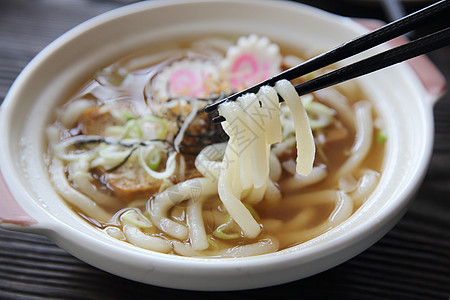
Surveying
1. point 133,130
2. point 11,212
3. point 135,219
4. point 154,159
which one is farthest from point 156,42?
point 11,212

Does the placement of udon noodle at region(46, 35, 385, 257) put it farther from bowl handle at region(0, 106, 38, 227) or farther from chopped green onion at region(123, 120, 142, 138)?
bowl handle at region(0, 106, 38, 227)

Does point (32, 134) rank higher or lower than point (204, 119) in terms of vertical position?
lower

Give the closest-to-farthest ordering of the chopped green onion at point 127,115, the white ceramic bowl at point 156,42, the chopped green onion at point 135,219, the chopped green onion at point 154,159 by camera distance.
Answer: the white ceramic bowl at point 156,42 → the chopped green onion at point 135,219 → the chopped green onion at point 154,159 → the chopped green onion at point 127,115

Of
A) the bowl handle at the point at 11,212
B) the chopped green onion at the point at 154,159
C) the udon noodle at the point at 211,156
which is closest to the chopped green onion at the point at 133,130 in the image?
the udon noodle at the point at 211,156

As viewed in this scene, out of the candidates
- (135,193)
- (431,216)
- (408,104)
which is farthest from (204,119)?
(431,216)

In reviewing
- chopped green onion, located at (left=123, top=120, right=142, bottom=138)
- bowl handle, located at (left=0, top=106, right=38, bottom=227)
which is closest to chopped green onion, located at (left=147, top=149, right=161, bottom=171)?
chopped green onion, located at (left=123, top=120, right=142, bottom=138)

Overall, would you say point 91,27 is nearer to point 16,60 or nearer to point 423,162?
point 16,60

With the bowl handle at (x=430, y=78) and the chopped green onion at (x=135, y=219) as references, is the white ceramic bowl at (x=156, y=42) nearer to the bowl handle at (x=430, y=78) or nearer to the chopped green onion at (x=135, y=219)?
the bowl handle at (x=430, y=78)

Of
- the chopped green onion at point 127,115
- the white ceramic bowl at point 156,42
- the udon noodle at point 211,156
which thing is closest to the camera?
the white ceramic bowl at point 156,42
